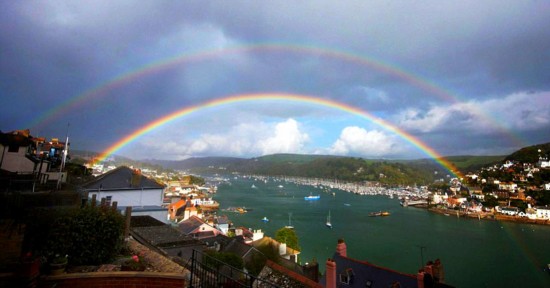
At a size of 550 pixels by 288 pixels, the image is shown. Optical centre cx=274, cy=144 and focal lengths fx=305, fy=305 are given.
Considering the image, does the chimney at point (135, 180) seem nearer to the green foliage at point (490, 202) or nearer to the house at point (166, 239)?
the house at point (166, 239)

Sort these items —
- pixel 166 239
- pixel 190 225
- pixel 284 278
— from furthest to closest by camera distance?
pixel 190 225 → pixel 166 239 → pixel 284 278

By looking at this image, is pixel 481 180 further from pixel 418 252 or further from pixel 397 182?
pixel 418 252

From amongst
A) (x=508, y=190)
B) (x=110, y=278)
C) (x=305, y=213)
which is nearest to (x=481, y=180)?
(x=508, y=190)

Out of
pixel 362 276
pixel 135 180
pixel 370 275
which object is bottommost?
pixel 362 276

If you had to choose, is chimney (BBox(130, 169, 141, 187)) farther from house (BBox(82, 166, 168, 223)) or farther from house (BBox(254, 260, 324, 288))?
house (BBox(254, 260, 324, 288))

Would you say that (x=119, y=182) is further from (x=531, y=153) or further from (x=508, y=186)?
(x=531, y=153)

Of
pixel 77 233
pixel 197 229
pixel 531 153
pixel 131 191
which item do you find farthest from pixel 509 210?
pixel 77 233

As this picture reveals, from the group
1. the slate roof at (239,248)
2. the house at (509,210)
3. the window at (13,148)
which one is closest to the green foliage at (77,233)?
the window at (13,148)
